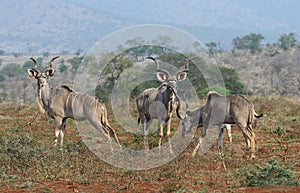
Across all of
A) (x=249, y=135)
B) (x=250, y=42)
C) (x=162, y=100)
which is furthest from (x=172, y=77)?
(x=250, y=42)

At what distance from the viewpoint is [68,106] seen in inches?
582

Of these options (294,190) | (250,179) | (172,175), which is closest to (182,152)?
(172,175)

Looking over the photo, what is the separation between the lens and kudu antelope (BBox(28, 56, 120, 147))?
47.0 feet

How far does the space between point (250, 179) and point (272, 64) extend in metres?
41.8

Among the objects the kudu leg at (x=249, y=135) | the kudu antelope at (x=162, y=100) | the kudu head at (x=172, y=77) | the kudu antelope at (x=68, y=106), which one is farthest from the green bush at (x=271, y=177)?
the kudu antelope at (x=68, y=106)

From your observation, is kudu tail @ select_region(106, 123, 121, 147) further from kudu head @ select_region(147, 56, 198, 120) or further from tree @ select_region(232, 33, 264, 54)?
tree @ select_region(232, 33, 264, 54)

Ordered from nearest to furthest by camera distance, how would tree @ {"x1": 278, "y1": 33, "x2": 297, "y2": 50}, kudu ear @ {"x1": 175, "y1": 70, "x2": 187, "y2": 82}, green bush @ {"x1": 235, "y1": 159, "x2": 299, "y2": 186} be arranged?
green bush @ {"x1": 235, "y1": 159, "x2": 299, "y2": 186} → kudu ear @ {"x1": 175, "y1": 70, "x2": 187, "y2": 82} → tree @ {"x1": 278, "y1": 33, "x2": 297, "y2": 50}

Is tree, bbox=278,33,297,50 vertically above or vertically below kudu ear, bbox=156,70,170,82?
above

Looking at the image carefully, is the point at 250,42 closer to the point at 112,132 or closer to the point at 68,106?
the point at 68,106

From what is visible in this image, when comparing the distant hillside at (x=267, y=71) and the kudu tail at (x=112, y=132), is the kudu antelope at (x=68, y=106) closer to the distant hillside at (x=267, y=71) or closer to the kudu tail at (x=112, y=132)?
Result: the kudu tail at (x=112, y=132)

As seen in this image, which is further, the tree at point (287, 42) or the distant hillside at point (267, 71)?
the tree at point (287, 42)

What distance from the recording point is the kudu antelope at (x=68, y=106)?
47.0ft

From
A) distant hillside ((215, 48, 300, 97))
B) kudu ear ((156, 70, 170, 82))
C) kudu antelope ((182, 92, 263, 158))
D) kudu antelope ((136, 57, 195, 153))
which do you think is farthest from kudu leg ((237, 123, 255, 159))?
distant hillside ((215, 48, 300, 97))

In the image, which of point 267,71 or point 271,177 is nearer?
point 271,177
